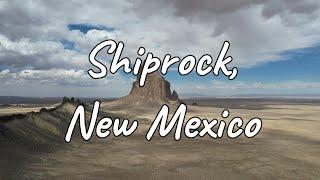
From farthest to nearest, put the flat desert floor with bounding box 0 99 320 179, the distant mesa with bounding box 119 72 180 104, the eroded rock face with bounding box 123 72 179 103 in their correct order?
1. the eroded rock face with bounding box 123 72 179 103
2. the distant mesa with bounding box 119 72 180 104
3. the flat desert floor with bounding box 0 99 320 179

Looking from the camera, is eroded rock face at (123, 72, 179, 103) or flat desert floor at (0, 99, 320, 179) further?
eroded rock face at (123, 72, 179, 103)

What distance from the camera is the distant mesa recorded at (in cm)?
10134

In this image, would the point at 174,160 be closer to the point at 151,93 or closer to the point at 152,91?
the point at 151,93

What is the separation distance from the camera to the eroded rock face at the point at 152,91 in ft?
335

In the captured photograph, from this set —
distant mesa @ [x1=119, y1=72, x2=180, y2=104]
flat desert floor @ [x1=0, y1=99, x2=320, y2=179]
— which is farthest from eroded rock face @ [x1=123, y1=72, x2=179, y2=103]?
flat desert floor @ [x1=0, y1=99, x2=320, y2=179]

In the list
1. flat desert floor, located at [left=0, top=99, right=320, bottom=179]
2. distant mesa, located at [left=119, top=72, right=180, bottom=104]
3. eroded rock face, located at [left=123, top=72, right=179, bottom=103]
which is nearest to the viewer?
flat desert floor, located at [left=0, top=99, right=320, bottom=179]

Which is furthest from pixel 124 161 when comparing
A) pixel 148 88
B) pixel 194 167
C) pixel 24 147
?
pixel 148 88

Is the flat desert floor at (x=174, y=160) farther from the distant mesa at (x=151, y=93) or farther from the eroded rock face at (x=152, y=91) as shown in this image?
the eroded rock face at (x=152, y=91)

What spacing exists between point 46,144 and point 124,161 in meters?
6.78

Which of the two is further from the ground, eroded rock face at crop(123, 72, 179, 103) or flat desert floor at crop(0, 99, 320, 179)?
eroded rock face at crop(123, 72, 179, 103)

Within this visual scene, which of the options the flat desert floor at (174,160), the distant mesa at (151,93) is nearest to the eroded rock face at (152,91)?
the distant mesa at (151,93)

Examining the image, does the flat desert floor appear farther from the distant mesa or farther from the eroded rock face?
the eroded rock face

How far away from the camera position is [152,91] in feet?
342

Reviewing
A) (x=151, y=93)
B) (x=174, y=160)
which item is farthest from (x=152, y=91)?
(x=174, y=160)
